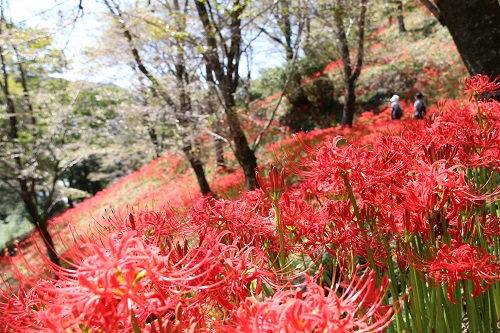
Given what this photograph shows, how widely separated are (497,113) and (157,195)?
1022 cm

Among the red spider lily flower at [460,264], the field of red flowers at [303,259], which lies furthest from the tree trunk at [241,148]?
the red spider lily flower at [460,264]

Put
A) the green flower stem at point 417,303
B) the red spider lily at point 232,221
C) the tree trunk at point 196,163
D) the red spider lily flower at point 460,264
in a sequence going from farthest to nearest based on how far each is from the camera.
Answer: the tree trunk at point 196,163 < the red spider lily at point 232,221 < the green flower stem at point 417,303 < the red spider lily flower at point 460,264

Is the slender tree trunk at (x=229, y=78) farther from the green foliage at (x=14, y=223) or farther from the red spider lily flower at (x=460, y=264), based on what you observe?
the green foliage at (x=14, y=223)

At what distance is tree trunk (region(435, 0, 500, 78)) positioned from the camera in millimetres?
3865

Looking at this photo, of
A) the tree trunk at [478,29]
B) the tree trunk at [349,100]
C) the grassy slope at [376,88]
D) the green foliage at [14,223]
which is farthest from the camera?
the green foliage at [14,223]

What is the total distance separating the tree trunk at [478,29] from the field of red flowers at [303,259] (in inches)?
105

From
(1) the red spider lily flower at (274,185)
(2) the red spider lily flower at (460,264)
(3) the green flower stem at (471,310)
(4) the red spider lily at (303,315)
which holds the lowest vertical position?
(3) the green flower stem at (471,310)

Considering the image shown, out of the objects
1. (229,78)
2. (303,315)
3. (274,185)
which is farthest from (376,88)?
(303,315)

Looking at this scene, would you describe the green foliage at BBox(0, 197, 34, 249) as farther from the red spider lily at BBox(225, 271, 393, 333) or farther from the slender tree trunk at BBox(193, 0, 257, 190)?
the red spider lily at BBox(225, 271, 393, 333)

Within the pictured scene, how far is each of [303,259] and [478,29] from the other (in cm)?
363

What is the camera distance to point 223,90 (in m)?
6.15

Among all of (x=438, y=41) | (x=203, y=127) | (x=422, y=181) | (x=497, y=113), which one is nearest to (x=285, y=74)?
(x=438, y=41)

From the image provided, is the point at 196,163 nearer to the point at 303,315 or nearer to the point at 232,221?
the point at 232,221

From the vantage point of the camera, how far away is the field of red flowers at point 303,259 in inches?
31.5
